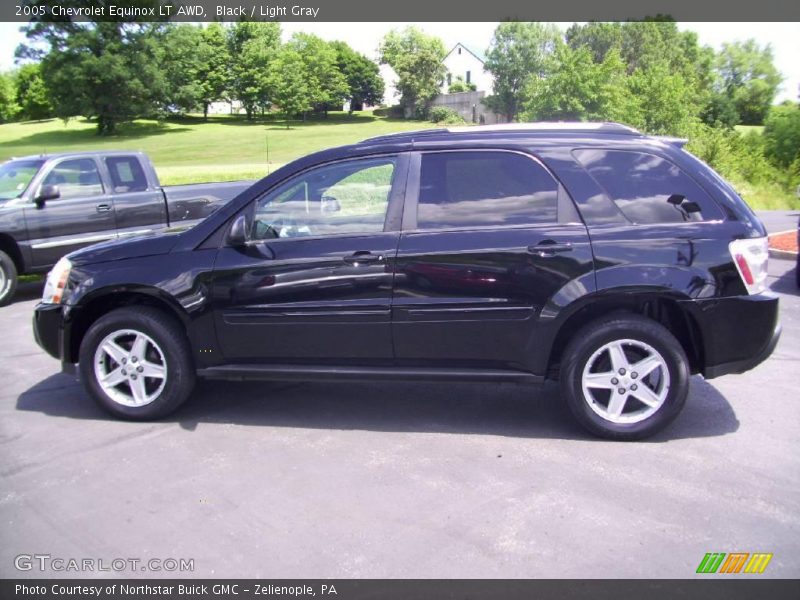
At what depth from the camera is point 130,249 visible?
494cm

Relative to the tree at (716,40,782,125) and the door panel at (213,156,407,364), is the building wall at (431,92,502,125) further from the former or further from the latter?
the door panel at (213,156,407,364)

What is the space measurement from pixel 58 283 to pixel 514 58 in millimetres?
58732

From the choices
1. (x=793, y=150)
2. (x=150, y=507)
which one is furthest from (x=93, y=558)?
(x=793, y=150)

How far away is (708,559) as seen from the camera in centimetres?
317

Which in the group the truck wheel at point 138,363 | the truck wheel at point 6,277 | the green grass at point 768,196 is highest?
the truck wheel at point 138,363

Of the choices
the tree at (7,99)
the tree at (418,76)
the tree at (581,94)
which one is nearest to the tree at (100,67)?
the tree at (418,76)

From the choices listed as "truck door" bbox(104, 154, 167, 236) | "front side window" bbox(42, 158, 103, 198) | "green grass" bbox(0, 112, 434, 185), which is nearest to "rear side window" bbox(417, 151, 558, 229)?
"truck door" bbox(104, 154, 167, 236)

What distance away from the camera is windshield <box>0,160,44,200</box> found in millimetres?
9531

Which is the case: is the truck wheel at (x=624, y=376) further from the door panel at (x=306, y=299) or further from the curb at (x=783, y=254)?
the curb at (x=783, y=254)

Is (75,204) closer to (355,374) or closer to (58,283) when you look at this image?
(58,283)

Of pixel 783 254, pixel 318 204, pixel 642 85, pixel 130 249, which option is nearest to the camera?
pixel 318 204

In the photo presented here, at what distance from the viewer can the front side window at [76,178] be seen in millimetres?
9792

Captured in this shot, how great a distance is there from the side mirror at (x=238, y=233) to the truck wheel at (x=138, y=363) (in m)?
0.75

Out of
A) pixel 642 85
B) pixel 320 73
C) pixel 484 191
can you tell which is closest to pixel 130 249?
pixel 484 191
